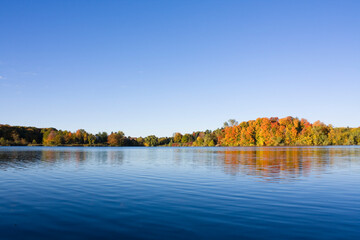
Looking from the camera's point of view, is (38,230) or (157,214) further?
(157,214)

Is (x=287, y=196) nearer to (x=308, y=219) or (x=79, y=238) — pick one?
(x=308, y=219)

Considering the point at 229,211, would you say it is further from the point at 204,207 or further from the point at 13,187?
the point at 13,187

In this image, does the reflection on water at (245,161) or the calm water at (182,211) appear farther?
the reflection on water at (245,161)

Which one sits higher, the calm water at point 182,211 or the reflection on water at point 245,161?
the calm water at point 182,211

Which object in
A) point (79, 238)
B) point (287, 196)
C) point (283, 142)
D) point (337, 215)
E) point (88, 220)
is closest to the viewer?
point (79, 238)

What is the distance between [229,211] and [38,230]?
28.3 ft

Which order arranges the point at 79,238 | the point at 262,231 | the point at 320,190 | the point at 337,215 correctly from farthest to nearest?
the point at 320,190 → the point at 337,215 → the point at 262,231 → the point at 79,238

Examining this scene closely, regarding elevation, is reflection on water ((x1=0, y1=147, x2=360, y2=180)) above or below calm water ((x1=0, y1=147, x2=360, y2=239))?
below

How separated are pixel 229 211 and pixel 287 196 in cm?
573

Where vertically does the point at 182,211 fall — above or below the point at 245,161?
above

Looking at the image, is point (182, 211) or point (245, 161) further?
point (245, 161)

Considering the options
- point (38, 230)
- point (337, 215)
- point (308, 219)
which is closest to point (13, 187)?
point (38, 230)

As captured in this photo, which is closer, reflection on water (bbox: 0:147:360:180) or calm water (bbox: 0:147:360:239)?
calm water (bbox: 0:147:360:239)

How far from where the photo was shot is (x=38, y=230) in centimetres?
1037
